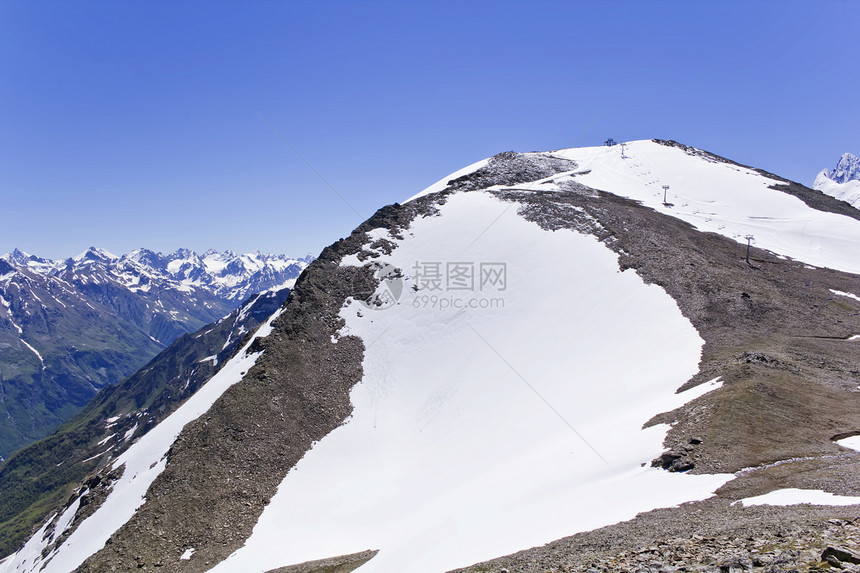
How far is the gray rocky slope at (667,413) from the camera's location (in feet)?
52.2

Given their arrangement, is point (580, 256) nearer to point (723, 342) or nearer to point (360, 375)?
point (723, 342)

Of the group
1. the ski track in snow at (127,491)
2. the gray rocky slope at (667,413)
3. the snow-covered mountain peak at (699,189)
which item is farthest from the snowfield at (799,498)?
the snow-covered mountain peak at (699,189)

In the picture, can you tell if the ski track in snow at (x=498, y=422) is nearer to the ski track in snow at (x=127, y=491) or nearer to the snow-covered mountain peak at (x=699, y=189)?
the ski track in snow at (x=127, y=491)

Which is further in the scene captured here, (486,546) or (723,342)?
(723,342)

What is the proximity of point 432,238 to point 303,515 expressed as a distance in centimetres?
4581

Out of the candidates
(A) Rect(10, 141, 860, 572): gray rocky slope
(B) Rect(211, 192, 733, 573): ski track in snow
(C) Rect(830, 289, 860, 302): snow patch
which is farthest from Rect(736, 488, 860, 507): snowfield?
(C) Rect(830, 289, 860, 302): snow patch

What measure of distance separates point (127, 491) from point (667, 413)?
1773 inches

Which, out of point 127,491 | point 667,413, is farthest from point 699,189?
point 127,491

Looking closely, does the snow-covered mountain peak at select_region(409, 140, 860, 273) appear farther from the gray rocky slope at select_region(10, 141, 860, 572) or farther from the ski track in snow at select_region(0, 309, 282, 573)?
the ski track in snow at select_region(0, 309, 282, 573)

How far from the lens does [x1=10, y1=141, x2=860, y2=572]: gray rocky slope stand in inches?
626

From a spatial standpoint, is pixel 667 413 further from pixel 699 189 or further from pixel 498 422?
pixel 699 189

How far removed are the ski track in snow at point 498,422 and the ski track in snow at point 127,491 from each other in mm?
11912

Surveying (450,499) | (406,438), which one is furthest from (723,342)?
(406,438)

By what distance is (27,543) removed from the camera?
48.0 meters
